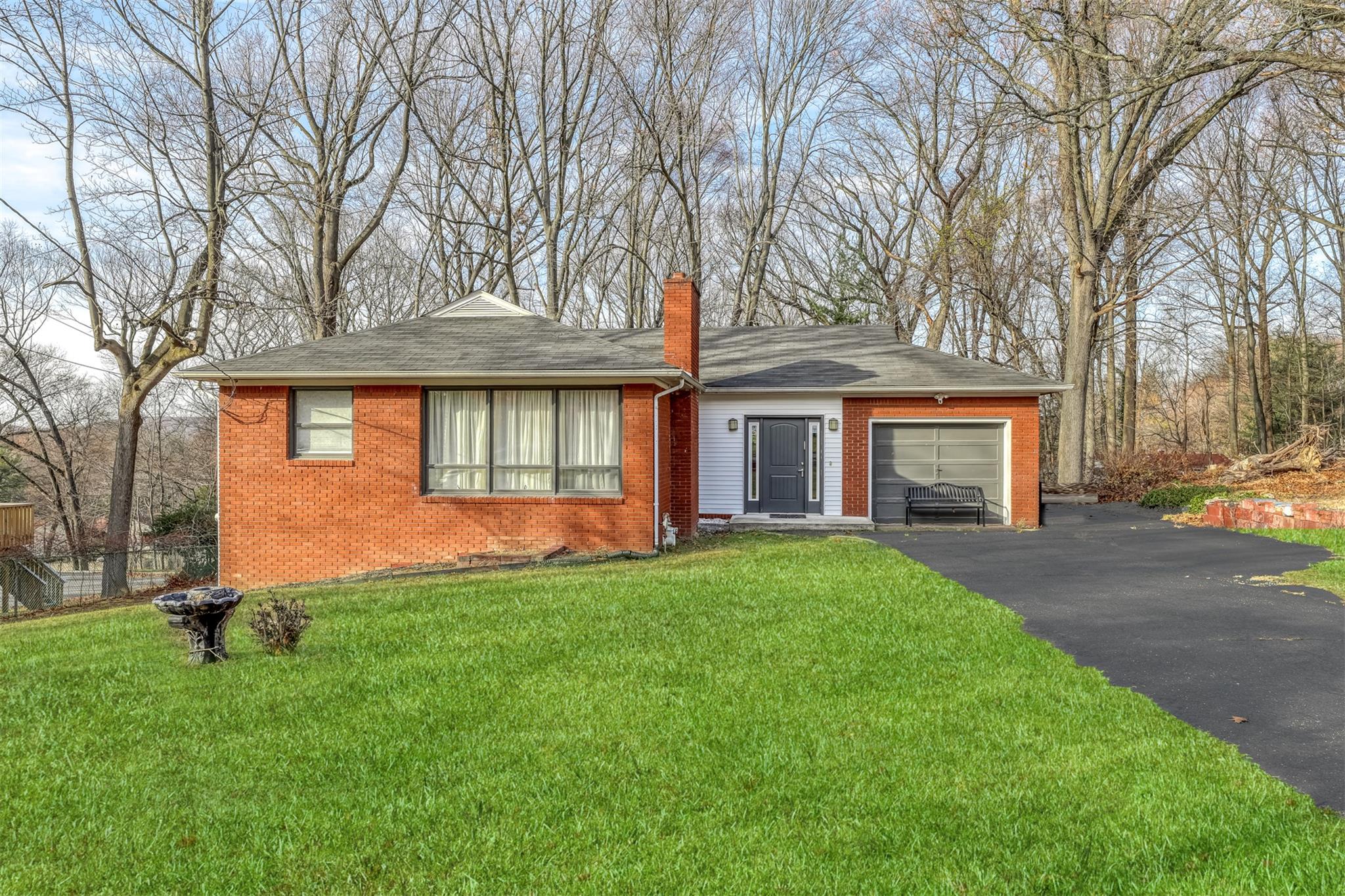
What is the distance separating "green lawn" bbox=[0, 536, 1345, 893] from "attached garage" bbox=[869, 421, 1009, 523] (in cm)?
999

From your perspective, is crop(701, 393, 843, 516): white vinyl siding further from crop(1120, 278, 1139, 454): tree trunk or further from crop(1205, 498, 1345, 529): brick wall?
crop(1120, 278, 1139, 454): tree trunk

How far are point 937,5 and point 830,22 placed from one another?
43.0 ft

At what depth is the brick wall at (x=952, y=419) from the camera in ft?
55.9

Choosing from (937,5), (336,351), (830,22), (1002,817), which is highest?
(830,22)

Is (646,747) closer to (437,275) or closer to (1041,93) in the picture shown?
(1041,93)

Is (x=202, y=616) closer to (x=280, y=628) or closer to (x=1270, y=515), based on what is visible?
(x=280, y=628)

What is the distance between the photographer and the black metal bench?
→ 57.0ft

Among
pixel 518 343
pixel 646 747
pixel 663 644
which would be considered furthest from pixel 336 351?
pixel 646 747

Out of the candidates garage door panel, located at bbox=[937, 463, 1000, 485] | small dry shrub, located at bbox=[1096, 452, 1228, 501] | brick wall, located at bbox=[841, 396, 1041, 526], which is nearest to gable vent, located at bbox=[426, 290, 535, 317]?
brick wall, located at bbox=[841, 396, 1041, 526]

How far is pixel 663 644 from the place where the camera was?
7.11m

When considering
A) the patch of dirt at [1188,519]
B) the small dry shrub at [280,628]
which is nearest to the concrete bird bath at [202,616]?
the small dry shrub at [280,628]

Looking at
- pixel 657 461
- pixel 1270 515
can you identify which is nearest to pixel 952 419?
pixel 1270 515

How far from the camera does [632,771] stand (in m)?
4.59

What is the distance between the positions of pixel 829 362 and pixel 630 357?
6.60 metres
